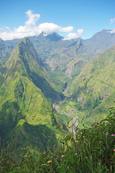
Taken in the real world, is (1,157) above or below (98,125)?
below

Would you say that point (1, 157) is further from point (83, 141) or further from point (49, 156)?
point (83, 141)

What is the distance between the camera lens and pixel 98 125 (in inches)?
416

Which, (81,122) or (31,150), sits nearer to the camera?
(81,122)

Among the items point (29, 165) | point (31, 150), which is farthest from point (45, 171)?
point (31, 150)

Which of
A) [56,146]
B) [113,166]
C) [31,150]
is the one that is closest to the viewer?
[113,166]

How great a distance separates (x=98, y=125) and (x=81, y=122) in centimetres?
103

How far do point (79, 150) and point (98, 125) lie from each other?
1313 millimetres

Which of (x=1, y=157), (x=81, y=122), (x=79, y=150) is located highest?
(x=81, y=122)

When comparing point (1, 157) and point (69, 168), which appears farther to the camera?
point (1, 157)

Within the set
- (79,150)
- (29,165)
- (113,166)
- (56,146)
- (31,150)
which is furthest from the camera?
(56,146)

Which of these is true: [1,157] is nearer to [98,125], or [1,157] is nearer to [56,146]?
[56,146]

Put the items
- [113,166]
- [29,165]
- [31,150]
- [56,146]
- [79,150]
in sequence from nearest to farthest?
[113,166] → [79,150] → [29,165] → [31,150] → [56,146]

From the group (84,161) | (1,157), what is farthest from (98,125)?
(1,157)

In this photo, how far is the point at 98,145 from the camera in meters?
9.52
